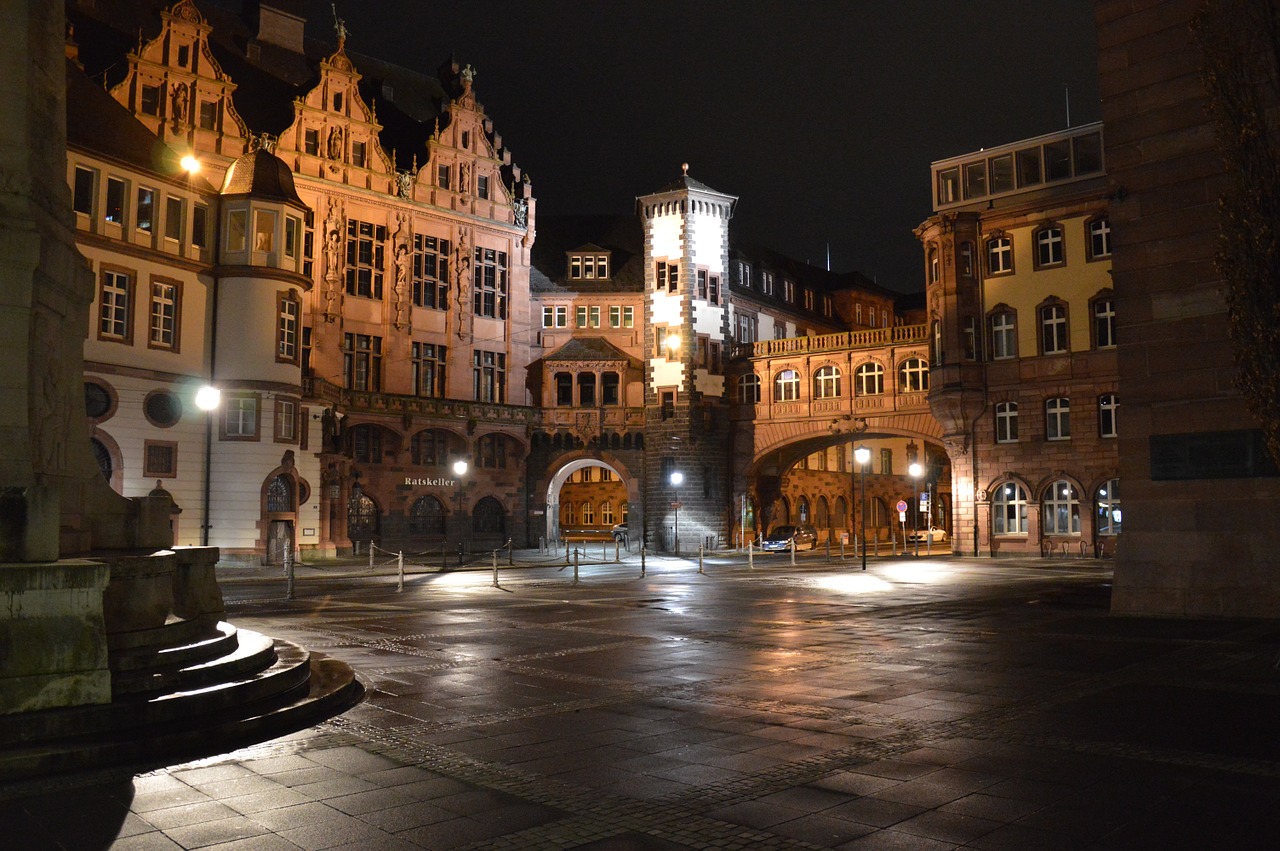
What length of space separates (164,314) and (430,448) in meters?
18.0

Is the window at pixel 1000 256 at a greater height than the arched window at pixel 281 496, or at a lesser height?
greater

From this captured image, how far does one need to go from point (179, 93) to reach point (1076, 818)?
4525 centimetres

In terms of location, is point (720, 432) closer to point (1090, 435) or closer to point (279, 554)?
point (1090, 435)

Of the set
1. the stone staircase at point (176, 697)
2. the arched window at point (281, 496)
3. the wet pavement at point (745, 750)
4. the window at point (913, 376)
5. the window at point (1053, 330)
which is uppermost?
the window at point (1053, 330)

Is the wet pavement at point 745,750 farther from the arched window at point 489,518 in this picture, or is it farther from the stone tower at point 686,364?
the stone tower at point 686,364

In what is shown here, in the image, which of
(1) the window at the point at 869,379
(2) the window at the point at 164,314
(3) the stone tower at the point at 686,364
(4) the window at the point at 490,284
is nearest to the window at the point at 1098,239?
(1) the window at the point at 869,379

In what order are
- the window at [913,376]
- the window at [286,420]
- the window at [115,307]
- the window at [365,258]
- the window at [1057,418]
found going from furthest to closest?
the window at [913,376], the window at [365,258], the window at [1057,418], the window at [286,420], the window at [115,307]

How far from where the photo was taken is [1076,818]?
6129 millimetres

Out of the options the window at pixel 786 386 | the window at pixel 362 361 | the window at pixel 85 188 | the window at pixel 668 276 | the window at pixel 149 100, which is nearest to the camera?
the window at pixel 85 188

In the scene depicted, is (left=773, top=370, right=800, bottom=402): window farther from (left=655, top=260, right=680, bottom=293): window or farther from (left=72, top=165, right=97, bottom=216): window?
(left=72, top=165, right=97, bottom=216): window

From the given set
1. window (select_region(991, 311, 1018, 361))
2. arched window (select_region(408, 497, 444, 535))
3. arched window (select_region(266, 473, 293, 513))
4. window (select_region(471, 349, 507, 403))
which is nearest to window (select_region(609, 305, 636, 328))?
window (select_region(471, 349, 507, 403))

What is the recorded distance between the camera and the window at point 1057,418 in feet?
150

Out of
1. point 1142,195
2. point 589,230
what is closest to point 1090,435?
point 1142,195

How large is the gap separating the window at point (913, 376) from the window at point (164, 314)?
3397 centimetres
